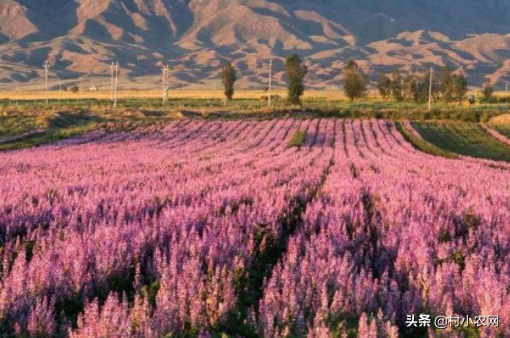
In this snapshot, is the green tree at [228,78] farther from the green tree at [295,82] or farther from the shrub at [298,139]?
the shrub at [298,139]

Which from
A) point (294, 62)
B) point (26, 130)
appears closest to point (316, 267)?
point (26, 130)

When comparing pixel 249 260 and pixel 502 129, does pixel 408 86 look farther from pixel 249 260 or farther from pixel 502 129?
pixel 249 260

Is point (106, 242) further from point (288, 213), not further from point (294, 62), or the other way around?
point (294, 62)

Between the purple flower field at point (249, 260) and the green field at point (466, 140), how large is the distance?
25044 mm

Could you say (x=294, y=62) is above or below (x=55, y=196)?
above

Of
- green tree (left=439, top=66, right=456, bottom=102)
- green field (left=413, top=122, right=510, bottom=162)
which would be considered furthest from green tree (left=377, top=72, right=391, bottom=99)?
green field (left=413, top=122, right=510, bottom=162)

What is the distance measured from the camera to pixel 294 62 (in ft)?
322

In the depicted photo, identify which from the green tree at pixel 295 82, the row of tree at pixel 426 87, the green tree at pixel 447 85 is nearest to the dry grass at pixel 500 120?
the green tree at pixel 295 82

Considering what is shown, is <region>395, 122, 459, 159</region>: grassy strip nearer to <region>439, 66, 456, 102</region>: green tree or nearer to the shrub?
the shrub

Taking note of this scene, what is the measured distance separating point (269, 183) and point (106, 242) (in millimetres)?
5991

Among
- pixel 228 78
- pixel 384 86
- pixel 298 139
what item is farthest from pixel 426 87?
pixel 298 139

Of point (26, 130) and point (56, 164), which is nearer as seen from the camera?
point (56, 164)

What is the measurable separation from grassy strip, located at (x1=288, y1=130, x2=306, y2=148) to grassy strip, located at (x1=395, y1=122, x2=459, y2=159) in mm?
6846

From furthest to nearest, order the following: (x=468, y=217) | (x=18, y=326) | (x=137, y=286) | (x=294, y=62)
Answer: (x=294, y=62), (x=468, y=217), (x=137, y=286), (x=18, y=326)
